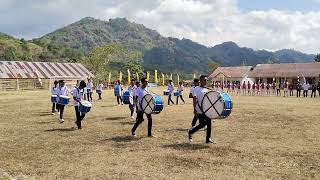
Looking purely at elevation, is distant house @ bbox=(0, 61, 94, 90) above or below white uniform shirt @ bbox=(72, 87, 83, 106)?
above

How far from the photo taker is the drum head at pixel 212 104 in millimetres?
12562

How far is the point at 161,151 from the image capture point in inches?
468

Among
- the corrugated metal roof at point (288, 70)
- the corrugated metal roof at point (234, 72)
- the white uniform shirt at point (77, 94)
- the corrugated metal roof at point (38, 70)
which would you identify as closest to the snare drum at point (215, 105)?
the white uniform shirt at point (77, 94)

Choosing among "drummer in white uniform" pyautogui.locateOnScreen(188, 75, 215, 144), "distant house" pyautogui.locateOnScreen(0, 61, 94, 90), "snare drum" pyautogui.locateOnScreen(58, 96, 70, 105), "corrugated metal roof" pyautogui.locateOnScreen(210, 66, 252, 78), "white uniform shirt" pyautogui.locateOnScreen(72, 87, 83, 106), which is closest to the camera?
"drummer in white uniform" pyautogui.locateOnScreen(188, 75, 215, 144)

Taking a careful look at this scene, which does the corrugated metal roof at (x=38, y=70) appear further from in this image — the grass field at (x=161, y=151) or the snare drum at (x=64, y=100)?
the grass field at (x=161, y=151)

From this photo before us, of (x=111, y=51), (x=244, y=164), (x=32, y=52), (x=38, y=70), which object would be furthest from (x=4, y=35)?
(x=244, y=164)

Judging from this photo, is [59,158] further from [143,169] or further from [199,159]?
[199,159]

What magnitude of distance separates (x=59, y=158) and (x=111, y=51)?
86.8m

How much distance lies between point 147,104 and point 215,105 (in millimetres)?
2541

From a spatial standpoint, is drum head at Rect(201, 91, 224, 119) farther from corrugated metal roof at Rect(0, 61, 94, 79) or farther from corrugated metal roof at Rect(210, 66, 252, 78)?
corrugated metal roof at Rect(210, 66, 252, 78)

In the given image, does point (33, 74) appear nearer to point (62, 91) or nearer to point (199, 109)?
point (62, 91)

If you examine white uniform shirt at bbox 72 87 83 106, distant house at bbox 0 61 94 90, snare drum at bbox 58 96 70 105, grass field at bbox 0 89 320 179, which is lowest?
grass field at bbox 0 89 320 179

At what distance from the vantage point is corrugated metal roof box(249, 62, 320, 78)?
253 ft

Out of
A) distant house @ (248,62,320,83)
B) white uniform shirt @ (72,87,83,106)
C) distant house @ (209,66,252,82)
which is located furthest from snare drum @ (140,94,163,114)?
distant house @ (209,66,252,82)
